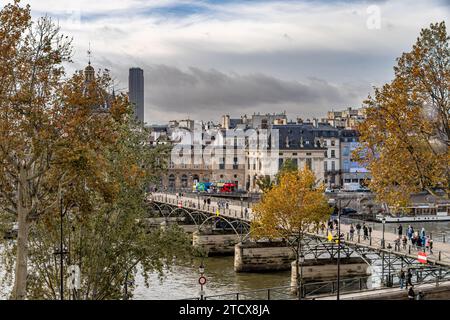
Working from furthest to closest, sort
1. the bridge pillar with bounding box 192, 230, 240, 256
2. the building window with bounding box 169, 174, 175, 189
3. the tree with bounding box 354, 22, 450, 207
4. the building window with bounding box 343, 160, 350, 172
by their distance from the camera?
1. the building window with bounding box 169, 174, 175, 189
2. the building window with bounding box 343, 160, 350, 172
3. the bridge pillar with bounding box 192, 230, 240, 256
4. the tree with bounding box 354, 22, 450, 207

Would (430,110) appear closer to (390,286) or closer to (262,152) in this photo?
(390,286)

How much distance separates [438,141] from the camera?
20.0 meters

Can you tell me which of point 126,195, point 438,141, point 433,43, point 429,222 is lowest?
point 429,222

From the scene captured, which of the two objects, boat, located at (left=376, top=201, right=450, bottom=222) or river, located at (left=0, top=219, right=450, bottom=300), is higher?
boat, located at (left=376, top=201, right=450, bottom=222)

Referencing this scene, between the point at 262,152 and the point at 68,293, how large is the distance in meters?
73.1

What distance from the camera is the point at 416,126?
20.2m

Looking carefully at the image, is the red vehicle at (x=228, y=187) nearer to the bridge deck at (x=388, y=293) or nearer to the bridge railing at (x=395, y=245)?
the bridge railing at (x=395, y=245)

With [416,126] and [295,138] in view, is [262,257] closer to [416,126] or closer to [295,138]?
[416,126]

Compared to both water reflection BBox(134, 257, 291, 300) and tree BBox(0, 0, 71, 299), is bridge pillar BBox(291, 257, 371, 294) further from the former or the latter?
tree BBox(0, 0, 71, 299)

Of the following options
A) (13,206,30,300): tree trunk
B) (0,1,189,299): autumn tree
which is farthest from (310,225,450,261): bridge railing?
(13,206,30,300): tree trunk

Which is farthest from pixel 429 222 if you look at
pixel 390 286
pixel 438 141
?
pixel 438 141

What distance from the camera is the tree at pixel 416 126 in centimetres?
1984

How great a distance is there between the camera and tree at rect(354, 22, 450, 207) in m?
19.8
